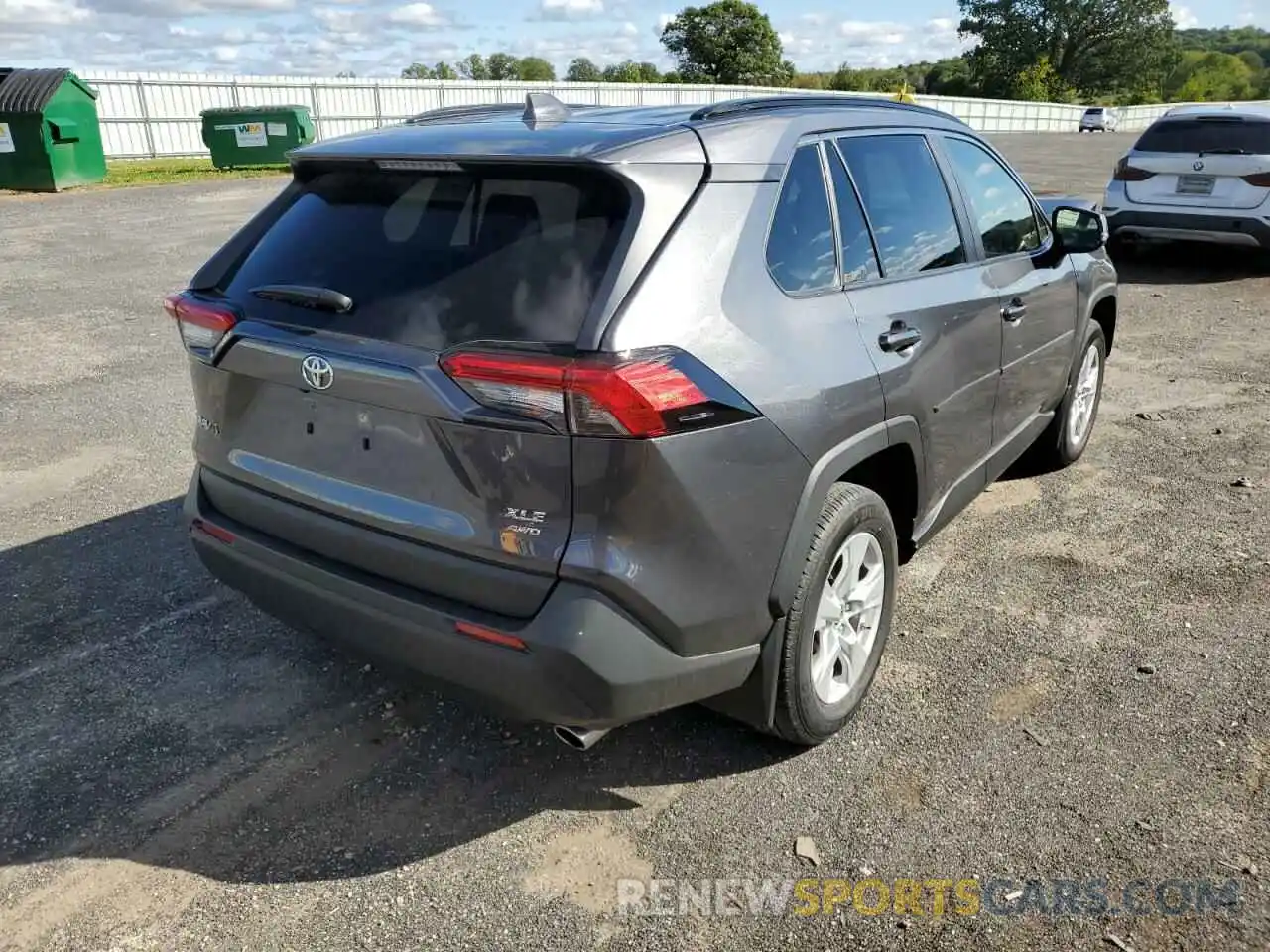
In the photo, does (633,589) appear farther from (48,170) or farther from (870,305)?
(48,170)

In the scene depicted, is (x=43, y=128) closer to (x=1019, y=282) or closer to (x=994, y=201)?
(x=994, y=201)

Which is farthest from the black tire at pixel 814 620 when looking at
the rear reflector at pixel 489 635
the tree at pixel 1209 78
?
the tree at pixel 1209 78

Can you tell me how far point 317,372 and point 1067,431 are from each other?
410 centimetres

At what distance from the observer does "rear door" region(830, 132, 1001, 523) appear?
318 centimetres

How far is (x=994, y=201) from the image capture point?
167 inches

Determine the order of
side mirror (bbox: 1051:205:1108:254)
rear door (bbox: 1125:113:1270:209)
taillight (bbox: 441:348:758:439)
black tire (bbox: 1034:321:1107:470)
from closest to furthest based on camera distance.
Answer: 1. taillight (bbox: 441:348:758:439)
2. side mirror (bbox: 1051:205:1108:254)
3. black tire (bbox: 1034:321:1107:470)
4. rear door (bbox: 1125:113:1270:209)

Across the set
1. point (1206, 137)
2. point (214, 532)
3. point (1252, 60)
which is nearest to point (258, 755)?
point (214, 532)

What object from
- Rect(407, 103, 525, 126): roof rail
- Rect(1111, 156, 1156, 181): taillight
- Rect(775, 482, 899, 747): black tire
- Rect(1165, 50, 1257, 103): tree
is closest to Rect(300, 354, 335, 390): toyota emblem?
Rect(407, 103, 525, 126): roof rail

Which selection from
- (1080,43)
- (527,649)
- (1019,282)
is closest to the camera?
(527,649)

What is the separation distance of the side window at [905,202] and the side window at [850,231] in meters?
0.06

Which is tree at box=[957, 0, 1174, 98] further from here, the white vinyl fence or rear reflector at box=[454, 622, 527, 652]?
rear reflector at box=[454, 622, 527, 652]

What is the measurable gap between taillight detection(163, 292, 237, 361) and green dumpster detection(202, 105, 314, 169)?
65.2 feet

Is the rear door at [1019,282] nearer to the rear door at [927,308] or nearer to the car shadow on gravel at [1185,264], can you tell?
the rear door at [927,308]

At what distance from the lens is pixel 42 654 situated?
12.0 feet
